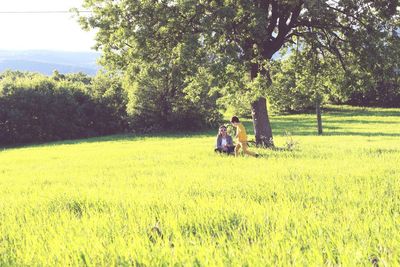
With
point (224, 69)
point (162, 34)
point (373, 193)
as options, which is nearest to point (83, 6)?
point (162, 34)

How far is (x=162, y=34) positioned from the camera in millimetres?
18344

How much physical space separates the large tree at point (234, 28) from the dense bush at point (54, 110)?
89.1 feet

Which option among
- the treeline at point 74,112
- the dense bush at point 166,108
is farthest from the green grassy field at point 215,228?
the dense bush at point 166,108

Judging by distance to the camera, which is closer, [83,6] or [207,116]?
[83,6]

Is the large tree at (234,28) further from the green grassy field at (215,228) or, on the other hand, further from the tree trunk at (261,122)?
the green grassy field at (215,228)

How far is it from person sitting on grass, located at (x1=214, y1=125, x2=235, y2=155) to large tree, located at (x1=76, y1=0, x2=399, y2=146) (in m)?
2.23

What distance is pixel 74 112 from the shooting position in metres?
47.3

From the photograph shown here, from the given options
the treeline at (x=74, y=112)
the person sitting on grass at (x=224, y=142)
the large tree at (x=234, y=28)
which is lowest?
the person sitting on grass at (x=224, y=142)

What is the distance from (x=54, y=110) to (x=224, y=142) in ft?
110

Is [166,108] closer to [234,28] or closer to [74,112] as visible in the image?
[74,112]

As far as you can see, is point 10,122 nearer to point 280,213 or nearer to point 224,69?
point 224,69

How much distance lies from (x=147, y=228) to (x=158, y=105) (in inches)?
1628

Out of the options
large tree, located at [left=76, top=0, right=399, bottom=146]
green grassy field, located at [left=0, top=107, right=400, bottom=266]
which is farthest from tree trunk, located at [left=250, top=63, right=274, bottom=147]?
green grassy field, located at [left=0, top=107, right=400, bottom=266]

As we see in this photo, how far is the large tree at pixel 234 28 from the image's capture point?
17.0 m
